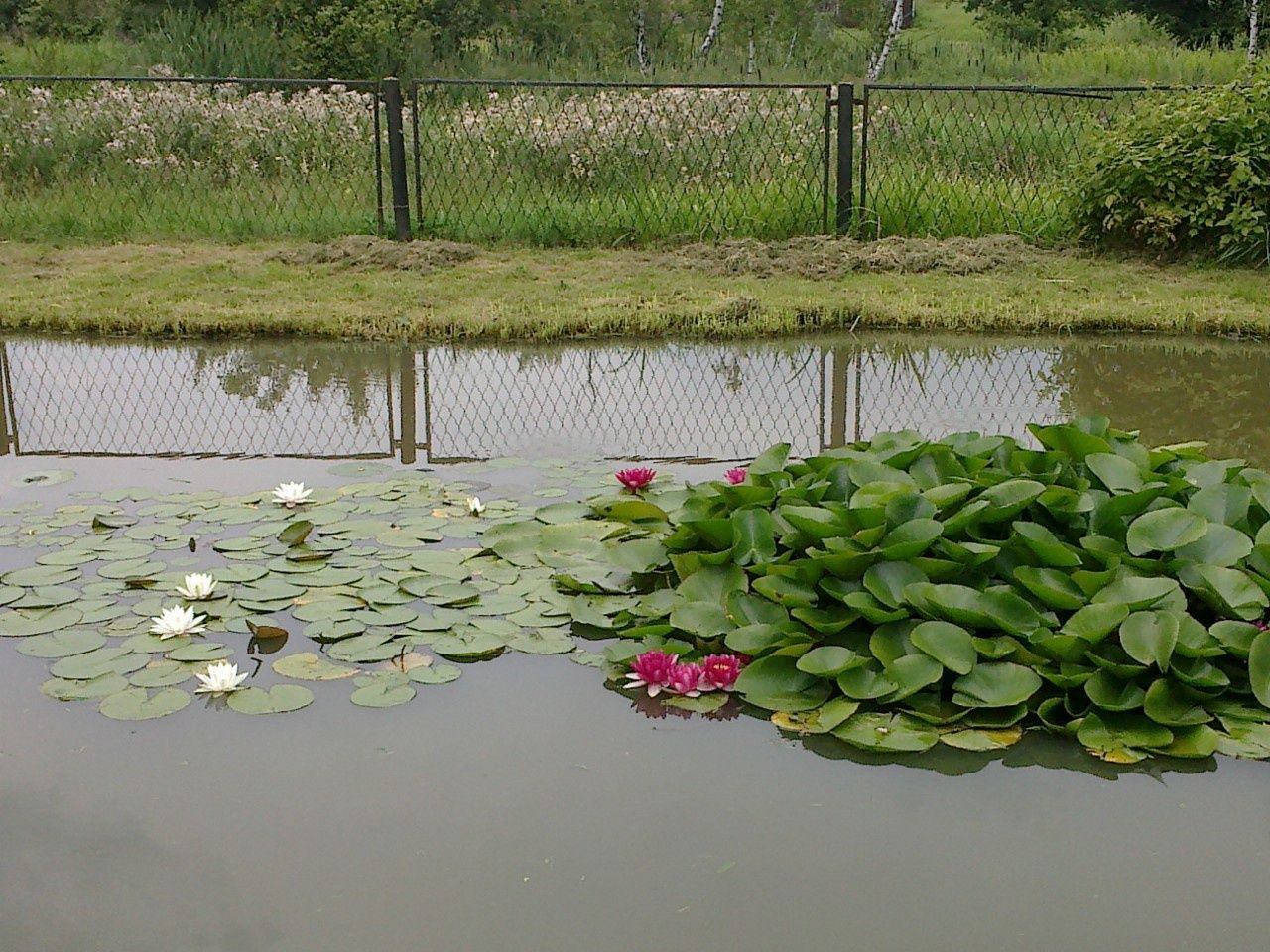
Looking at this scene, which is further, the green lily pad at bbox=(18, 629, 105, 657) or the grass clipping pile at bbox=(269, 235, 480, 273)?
the grass clipping pile at bbox=(269, 235, 480, 273)

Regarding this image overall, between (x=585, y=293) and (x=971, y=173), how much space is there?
3748 mm

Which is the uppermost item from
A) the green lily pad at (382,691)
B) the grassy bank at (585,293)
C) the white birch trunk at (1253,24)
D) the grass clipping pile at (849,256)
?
the white birch trunk at (1253,24)

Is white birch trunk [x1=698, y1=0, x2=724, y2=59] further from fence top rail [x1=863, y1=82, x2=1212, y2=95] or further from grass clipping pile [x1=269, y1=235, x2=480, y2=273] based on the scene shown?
grass clipping pile [x1=269, y1=235, x2=480, y2=273]

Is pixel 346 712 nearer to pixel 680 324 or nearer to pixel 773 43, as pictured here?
pixel 680 324

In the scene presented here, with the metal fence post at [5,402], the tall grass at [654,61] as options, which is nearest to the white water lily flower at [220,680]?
the metal fence post at [5,402]

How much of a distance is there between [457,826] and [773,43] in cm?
1757

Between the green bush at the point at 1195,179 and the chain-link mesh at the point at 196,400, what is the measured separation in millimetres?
4275

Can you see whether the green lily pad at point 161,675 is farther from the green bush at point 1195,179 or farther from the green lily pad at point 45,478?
the green bush at point 1195,179

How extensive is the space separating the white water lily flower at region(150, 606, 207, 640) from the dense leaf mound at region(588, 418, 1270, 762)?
0.83 metres

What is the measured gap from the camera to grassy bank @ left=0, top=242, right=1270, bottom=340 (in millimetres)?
6051

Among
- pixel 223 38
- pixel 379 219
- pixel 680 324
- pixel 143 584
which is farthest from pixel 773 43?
pixel 143 584

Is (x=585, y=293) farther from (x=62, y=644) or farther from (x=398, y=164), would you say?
(x=62, y=644)

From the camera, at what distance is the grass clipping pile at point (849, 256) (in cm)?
723

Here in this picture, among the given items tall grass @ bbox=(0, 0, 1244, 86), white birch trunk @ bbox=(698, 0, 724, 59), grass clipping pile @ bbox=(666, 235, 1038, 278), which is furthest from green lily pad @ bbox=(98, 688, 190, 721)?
white birch trunk @ bbox=(698, 0, 724, 59)
